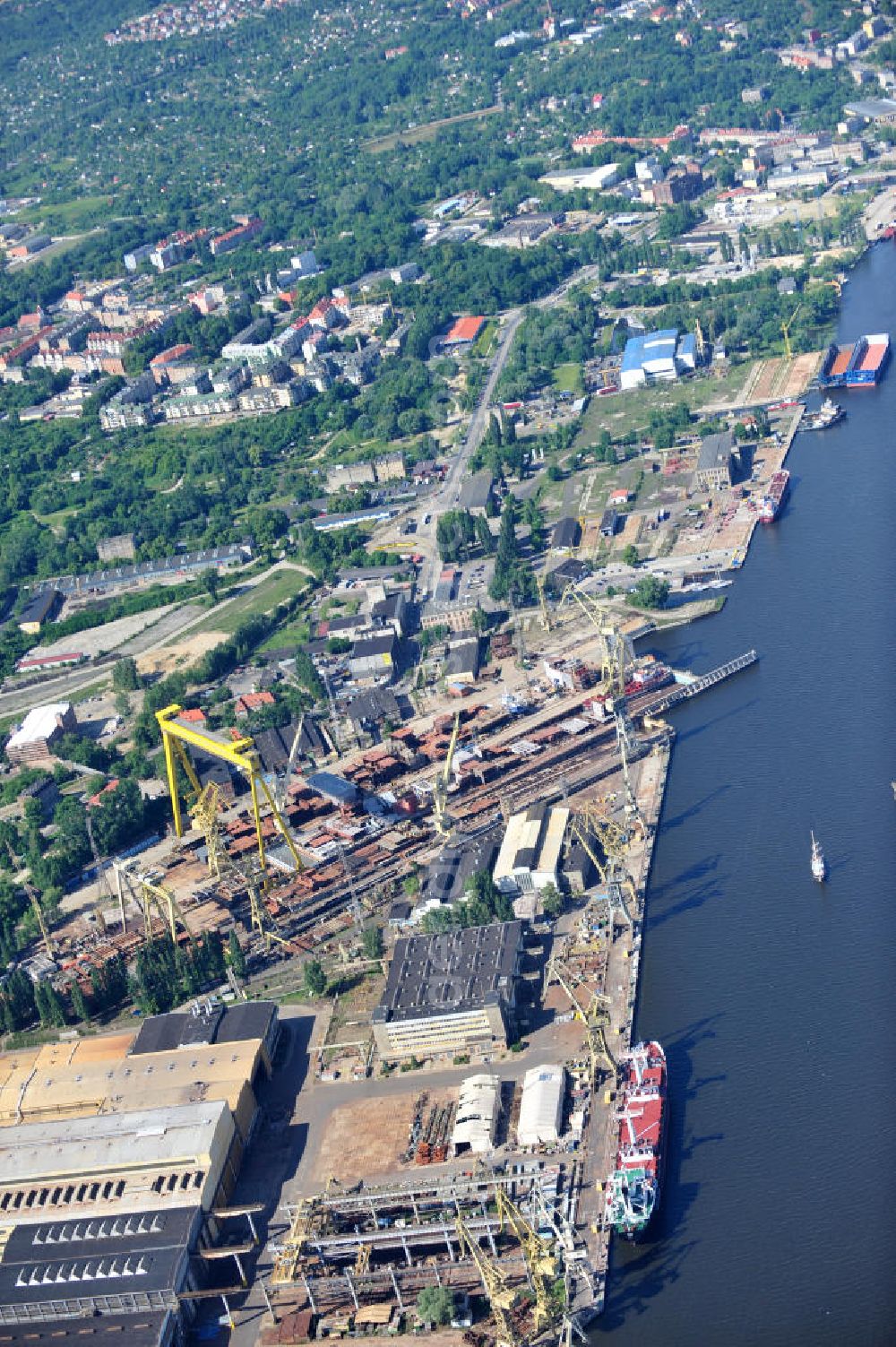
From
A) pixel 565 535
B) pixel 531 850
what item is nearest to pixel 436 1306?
pixel 531 850

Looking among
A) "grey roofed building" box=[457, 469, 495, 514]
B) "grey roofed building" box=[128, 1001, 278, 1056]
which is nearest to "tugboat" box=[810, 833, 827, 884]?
"grey roofed building" box=[128, 1001, 278, 1056]

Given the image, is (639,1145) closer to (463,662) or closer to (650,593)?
(463,662)

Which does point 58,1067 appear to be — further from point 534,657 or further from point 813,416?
point 813,416

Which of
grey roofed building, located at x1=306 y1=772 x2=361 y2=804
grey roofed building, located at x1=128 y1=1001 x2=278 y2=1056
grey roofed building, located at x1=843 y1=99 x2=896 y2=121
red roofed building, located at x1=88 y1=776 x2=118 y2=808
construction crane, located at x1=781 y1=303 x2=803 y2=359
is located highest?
grey roofed building, located at x1=128 y1=1001 x2=278 y2=1056

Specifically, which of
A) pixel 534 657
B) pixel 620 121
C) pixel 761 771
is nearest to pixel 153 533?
pixel 534 657

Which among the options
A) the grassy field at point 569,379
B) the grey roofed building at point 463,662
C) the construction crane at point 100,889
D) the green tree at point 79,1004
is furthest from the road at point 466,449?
the green tree at point 79,1004

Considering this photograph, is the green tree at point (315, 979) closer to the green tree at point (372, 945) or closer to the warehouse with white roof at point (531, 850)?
the green tree at point (372, 945)

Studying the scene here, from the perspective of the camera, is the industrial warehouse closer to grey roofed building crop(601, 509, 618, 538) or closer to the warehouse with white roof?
the warehouse with white roof
